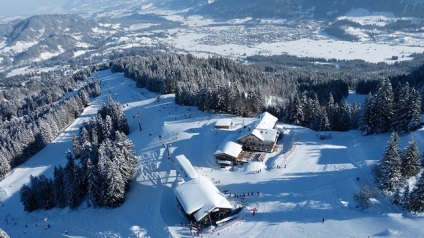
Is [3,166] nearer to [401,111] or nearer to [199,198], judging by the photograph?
[199,198]

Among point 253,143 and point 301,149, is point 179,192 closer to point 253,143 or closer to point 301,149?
point 253,143

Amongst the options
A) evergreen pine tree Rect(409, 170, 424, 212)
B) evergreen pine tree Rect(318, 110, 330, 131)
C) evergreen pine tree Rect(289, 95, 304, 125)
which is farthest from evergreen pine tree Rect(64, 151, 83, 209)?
evergreen pine tree Rect(409, 170, 424, 212)

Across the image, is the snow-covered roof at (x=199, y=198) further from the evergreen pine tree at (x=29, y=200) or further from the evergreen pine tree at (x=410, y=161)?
the evergreen pine tree at (x=29, y=200)

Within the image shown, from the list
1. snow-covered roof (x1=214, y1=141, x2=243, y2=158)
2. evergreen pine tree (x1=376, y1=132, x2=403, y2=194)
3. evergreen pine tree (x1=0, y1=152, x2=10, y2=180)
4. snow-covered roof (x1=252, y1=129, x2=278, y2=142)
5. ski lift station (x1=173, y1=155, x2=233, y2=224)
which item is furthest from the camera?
evergreen pine tree (x1=0, y1=152, x2=10, y2=180)

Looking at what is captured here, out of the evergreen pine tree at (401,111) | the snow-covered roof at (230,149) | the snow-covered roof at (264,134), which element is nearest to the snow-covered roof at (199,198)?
the snow-covered roof at (230,149)

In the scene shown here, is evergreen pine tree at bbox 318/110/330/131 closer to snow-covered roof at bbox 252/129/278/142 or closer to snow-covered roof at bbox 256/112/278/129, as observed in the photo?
snow-covered roof at bbox 256/112/278/129

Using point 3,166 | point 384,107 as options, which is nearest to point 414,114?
point 384,107
